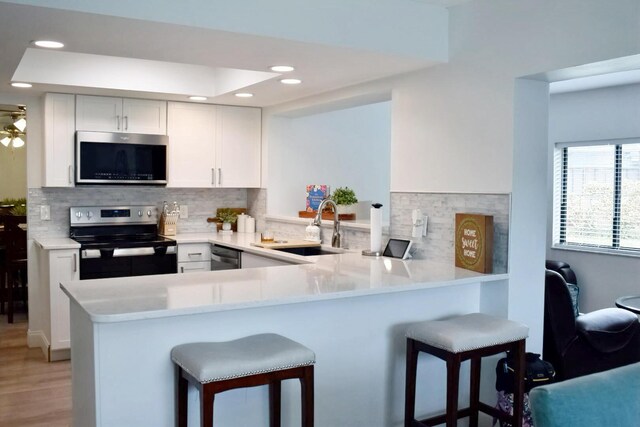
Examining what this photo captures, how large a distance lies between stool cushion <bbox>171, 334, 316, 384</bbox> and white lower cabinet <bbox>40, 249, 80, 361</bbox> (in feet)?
8.47

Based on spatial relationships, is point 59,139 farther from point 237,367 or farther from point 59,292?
point 237,367

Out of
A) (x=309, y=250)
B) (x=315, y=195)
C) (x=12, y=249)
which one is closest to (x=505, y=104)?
(x=309, y=250)

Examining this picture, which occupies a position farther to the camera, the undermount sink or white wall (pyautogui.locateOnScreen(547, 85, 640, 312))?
white wall (pyautogui.locateOnScreen(547, 85, 640, 312))

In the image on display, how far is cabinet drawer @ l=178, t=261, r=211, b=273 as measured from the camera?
5.13m

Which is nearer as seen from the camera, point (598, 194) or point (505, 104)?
point (505, 104)

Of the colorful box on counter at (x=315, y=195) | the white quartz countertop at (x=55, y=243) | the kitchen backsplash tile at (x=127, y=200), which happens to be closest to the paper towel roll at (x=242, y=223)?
the kitchen backsplash tile at (x=127, y=200)

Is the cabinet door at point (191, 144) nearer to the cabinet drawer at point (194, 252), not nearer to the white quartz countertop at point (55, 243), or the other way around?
the cabinet drawer at point (194, 252)

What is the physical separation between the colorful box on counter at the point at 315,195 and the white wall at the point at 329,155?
380 mm

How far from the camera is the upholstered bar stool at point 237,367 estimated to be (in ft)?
7.20

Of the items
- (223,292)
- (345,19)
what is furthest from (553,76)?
(223,292)

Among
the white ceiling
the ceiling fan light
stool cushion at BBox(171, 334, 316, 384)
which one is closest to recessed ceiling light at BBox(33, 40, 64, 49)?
the white ceiling

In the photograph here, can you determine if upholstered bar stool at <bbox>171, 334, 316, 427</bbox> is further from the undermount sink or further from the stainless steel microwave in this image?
the stainless steel microwave

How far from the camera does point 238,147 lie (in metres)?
5.59

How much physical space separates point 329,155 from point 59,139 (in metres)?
2.33
